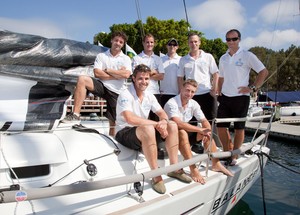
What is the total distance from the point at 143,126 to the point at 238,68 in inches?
77.5

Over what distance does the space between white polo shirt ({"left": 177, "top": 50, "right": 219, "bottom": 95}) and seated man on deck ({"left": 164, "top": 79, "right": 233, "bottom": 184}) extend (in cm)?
72

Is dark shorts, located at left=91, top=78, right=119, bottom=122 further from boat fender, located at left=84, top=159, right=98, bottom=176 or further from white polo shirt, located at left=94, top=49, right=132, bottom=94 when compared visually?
boat fender, located at left=84, top=159, right=98, bottom=176

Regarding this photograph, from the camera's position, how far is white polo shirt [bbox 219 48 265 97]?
431cm

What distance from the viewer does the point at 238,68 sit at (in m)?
4.36

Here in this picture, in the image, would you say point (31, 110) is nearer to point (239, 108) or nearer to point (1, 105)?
point (1, 105)

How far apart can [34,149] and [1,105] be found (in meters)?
0.79

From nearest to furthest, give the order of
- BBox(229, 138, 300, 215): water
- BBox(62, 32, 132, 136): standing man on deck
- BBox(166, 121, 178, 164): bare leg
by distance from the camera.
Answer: BBox(166, 121, 178, 164): bare leg → BBox(62, 32, 132, 136): standing man on deck → BBox(229, 138, 300, 215): water

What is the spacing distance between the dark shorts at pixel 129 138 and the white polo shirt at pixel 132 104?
7cm

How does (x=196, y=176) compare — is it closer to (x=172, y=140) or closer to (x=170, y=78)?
(x=172, y=140)

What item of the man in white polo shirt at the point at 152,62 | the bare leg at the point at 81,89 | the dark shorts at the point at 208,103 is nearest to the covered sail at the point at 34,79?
the bare leg at the point at 81,89

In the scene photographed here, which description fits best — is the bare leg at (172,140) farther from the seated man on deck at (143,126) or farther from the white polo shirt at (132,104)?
the white polo shirt at (132,104)

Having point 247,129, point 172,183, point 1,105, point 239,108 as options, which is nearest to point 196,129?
point 172,183

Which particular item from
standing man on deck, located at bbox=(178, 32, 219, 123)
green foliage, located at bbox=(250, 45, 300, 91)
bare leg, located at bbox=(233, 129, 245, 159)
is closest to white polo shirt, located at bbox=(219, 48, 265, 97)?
standing man on deck, located at bbox=(178, 32, 219, 123)

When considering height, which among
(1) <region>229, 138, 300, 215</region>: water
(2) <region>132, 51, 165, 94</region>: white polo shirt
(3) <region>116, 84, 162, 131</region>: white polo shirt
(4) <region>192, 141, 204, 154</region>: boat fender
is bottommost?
(1) <region>229, 138, 300, 215</region>: water
